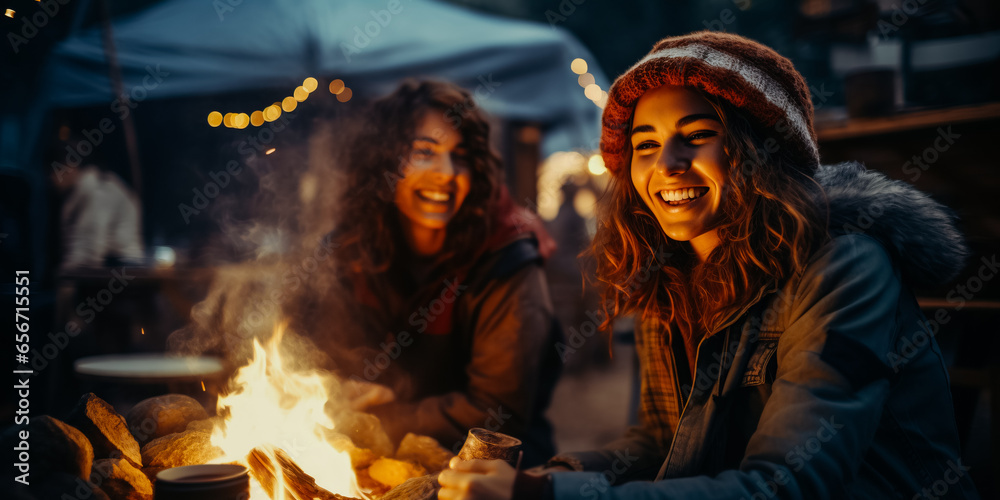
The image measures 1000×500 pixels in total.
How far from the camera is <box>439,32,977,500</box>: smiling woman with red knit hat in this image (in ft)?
4.92

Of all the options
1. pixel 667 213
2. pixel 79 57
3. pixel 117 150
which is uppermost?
pixel 79 57

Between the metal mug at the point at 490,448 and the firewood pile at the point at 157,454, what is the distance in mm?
156

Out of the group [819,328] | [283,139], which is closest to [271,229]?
[283,139]

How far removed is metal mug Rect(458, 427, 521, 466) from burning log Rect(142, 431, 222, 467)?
0.93 m

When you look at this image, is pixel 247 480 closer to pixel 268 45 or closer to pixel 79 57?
pixel 268 45

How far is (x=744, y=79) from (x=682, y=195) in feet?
1.28

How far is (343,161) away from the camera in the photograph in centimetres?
363

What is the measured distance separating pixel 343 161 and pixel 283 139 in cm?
89
